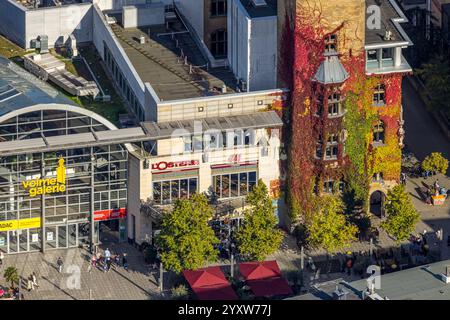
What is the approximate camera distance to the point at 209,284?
623 feet

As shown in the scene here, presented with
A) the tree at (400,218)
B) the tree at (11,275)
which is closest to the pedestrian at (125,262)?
the tree at (11,275)

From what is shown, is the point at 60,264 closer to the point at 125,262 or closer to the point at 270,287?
the point at 125,262

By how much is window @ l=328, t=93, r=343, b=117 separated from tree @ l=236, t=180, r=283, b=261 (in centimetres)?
1137

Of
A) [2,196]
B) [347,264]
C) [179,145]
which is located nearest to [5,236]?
[2,196]

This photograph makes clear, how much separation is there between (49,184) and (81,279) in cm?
1035

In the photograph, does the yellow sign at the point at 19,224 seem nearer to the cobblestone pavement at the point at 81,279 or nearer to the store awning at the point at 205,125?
the cobblestone pavement at the point at 81,279

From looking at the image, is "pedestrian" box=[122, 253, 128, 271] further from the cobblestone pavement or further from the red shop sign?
the red shop sign

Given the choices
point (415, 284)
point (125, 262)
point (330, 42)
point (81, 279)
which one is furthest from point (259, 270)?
point (330, 42)

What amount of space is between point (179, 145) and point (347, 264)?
20.8 m

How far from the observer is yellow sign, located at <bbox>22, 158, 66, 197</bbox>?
197 metres

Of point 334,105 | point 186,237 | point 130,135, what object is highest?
point 334,105

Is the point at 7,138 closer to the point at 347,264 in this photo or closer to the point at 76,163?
the point at 76,163

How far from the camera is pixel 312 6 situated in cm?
19362

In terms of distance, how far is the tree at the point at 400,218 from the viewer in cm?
19838
